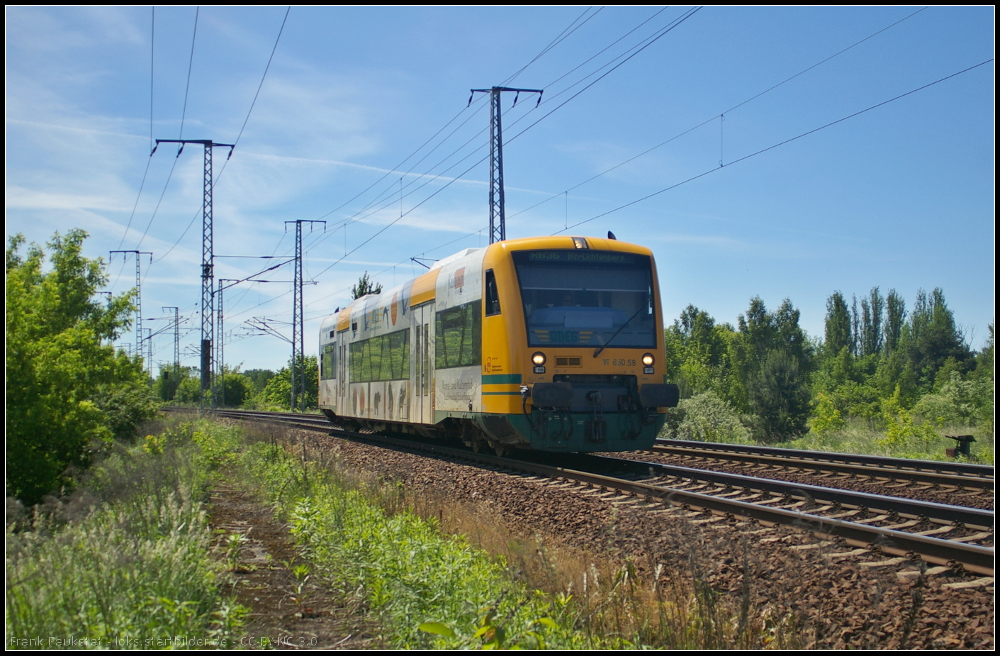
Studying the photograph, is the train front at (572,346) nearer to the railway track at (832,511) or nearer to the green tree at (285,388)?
the railway track at (832,511)

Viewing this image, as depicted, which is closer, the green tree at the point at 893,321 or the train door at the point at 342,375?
the train door at the point at 342,375

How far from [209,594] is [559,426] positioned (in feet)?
23.4

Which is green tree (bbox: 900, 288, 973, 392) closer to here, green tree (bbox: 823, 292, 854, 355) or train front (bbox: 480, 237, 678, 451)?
green tree (bbox: 823, 292, 854, 355)

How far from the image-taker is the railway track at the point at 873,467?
33.2 feet

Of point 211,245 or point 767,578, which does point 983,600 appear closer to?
point 767,578

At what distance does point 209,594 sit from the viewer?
5309 millimetres

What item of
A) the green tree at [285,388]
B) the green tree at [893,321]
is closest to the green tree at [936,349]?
the green tree at [893,321]

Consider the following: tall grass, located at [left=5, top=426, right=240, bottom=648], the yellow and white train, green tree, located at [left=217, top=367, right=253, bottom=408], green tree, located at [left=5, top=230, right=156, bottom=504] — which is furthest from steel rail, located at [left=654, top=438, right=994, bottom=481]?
green tree, located at [left=217, top=367, right=253, bottom=408]

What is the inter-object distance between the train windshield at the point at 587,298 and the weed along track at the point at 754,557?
2.53 meters

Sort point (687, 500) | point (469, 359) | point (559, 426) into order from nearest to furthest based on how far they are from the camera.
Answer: point (687, 500) → point (559, 426) → point (469, 359)

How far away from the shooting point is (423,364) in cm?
1552

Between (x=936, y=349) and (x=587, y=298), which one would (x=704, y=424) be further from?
(x=936, y=349)

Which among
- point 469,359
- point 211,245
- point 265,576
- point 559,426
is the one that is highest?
point 211,245

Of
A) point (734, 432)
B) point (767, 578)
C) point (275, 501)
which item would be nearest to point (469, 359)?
point (275, 501)
